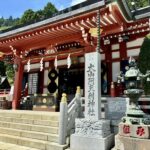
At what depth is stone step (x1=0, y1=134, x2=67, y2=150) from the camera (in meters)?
7.41

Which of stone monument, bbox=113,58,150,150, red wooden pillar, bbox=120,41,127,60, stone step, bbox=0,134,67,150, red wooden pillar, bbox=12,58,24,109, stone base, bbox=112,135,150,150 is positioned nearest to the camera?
stone base, bbox=112,135,150,150

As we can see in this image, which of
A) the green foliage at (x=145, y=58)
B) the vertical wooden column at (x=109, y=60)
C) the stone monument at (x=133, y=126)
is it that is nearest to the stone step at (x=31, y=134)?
the stone monument at (x=133, y=126)

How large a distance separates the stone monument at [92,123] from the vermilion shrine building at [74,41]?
2723 millimetres

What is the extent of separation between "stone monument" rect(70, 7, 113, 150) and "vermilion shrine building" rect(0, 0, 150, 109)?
8.93 ft

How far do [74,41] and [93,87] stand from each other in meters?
5.42

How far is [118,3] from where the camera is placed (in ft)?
27.4

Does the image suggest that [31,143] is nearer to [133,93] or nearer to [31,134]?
[31,134]

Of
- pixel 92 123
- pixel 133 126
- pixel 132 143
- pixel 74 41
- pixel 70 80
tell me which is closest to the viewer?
pixel 132 143

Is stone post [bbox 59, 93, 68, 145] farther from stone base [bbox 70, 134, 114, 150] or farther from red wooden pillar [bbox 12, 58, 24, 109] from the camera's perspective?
red wooden pillar [bbox 12, 58, 24, 109]

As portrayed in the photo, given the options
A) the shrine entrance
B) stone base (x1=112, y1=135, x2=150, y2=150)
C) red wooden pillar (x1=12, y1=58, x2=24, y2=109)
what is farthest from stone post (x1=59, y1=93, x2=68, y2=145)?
red wooden pillar (x1=12, y1=58, x2=24, y2=109)

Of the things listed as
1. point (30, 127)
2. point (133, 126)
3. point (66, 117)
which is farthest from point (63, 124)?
point (133, 126)

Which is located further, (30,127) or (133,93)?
(30,127)

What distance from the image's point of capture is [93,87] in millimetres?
7117

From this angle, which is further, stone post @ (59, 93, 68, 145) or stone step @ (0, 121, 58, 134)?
stone step @ (0, 121, 58, 134)
